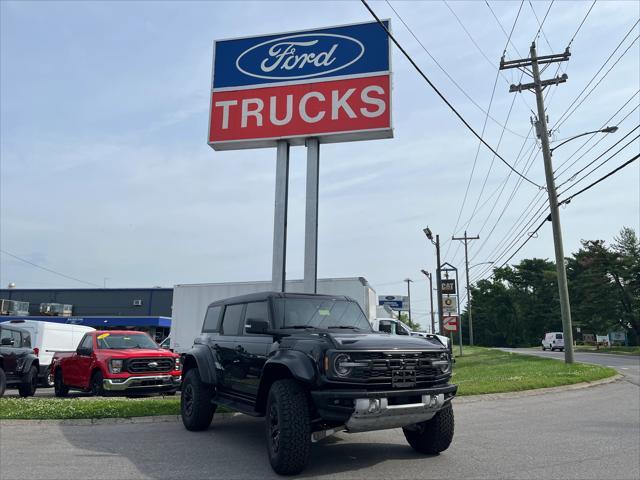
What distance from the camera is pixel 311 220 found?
14.0m

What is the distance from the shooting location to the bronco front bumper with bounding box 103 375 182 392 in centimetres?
1112

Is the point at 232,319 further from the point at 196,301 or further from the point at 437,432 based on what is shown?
the point at 196,301

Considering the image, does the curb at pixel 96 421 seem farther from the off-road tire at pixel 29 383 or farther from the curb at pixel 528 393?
the curb at pixel 528 393

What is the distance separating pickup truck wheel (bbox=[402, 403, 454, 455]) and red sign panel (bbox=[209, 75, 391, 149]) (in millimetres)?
9288

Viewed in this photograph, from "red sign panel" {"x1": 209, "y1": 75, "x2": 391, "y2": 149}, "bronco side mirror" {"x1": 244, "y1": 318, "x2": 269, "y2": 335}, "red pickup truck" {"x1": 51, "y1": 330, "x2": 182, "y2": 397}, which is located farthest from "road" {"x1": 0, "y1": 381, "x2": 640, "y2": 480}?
"red sign panel" {"x1": 209, "y1": 75, "x2": 391, "y2": 149}

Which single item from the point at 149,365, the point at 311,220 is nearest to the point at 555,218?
the point at 311,220

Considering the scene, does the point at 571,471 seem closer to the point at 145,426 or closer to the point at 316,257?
the point at 145,426

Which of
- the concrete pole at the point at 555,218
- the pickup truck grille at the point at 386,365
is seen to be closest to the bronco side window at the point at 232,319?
the pickup truck grille at the point at 386,365

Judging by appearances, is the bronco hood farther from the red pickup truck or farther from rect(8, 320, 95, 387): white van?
rect(8, 320, 95, 387): white van

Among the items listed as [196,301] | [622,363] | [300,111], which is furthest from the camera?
[622,363]

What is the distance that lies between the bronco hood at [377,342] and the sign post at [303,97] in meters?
7.69

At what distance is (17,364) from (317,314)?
31.3 feet

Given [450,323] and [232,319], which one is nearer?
[232,319]

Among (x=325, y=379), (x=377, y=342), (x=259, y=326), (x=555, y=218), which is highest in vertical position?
(x=555, y=218)
